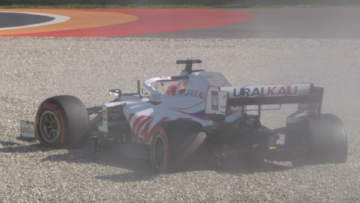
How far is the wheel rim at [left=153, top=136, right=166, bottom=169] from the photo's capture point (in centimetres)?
495

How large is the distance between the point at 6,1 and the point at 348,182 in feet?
105

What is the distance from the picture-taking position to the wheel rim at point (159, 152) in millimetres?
4953

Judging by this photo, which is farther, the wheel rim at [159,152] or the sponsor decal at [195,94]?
the sponsor decal at [195,94]

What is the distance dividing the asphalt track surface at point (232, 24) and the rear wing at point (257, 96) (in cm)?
1401

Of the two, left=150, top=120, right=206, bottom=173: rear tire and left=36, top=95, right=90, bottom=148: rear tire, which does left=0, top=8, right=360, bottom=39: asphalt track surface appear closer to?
left=36, top=95, right=90, bottom=148: rear tire

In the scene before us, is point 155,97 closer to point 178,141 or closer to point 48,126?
point 48,126

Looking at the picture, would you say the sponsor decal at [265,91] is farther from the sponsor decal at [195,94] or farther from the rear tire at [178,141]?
the sponsor decal at [195,94]

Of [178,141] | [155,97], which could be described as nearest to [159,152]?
[178,141]

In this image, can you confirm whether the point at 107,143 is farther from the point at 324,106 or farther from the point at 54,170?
the point at 324,106

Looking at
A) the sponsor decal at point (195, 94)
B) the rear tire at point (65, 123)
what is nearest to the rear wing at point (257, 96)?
the sponsor decal at point (195, 94)

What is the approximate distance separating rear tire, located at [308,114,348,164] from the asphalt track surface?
1377cm

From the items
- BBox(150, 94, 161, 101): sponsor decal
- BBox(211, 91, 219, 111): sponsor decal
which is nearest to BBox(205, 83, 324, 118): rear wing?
BBox(211, 91, 219, 111): sponsor decal

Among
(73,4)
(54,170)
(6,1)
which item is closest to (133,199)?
(54,170)

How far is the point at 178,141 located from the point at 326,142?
1700 millimetres
